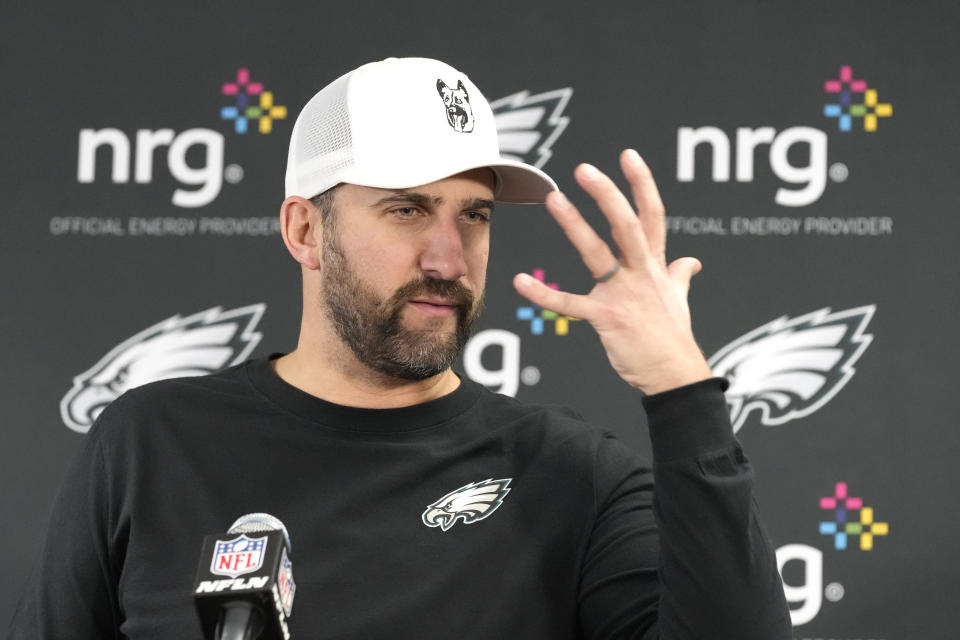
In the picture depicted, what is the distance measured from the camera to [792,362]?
2.56 metres

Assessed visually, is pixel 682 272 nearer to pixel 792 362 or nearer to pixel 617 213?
pixel 617 213

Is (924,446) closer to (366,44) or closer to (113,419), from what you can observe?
(366,44)

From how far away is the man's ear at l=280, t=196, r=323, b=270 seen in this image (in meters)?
1.58

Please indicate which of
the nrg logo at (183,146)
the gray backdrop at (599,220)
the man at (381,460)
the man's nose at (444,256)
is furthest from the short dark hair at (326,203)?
the nrg logo at (183,146)

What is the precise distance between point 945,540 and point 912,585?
0.12 m

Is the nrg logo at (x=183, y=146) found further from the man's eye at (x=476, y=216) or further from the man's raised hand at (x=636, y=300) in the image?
the man's raised hand at (x=636, y=300)

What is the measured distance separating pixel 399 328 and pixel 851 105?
1.52m

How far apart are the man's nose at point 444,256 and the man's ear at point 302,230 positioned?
20cm

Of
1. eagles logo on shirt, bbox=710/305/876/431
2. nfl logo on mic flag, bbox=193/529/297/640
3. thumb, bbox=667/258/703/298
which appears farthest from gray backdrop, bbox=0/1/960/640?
nfl logo on mic flag, bbox=193/529/297/640

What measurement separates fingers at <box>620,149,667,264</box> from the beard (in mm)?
341

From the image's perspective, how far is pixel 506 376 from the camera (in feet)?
8.54

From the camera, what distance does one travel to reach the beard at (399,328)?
1438 millimetres

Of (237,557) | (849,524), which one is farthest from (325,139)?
(849,524)

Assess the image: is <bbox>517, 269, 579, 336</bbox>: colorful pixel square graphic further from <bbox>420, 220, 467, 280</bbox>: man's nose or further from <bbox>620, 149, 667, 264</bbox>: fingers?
<bbox>620, 149, 667, 264</bbox>: fingers
